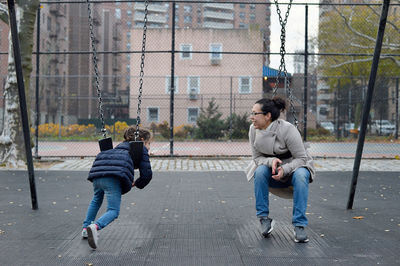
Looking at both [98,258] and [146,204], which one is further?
[146,204]

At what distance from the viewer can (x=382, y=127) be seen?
912 inches

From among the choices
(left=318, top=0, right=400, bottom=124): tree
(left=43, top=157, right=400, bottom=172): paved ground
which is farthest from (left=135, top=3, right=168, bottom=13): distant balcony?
(left=43, top=157, right=400, bottom=172): paved ground

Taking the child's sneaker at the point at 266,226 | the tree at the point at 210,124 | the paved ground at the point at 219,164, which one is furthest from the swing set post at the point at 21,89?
the tree at the point at 210,124

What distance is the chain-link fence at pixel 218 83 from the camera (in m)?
15.1

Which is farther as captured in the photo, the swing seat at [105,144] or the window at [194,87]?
the window at [194,87]

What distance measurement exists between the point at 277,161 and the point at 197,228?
1039 mm

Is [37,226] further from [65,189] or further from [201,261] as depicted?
[65,189]

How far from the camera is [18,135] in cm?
899

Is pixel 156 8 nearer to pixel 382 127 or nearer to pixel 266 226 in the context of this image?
pixel 382 127

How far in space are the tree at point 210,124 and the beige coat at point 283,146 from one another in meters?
16.2

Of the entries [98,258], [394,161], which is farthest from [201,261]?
[394,161]

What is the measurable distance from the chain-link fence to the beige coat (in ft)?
21.9

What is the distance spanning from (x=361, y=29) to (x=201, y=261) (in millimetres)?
21577

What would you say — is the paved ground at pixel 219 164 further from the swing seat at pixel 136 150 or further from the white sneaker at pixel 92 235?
the white sneaker at pixel 92 235
